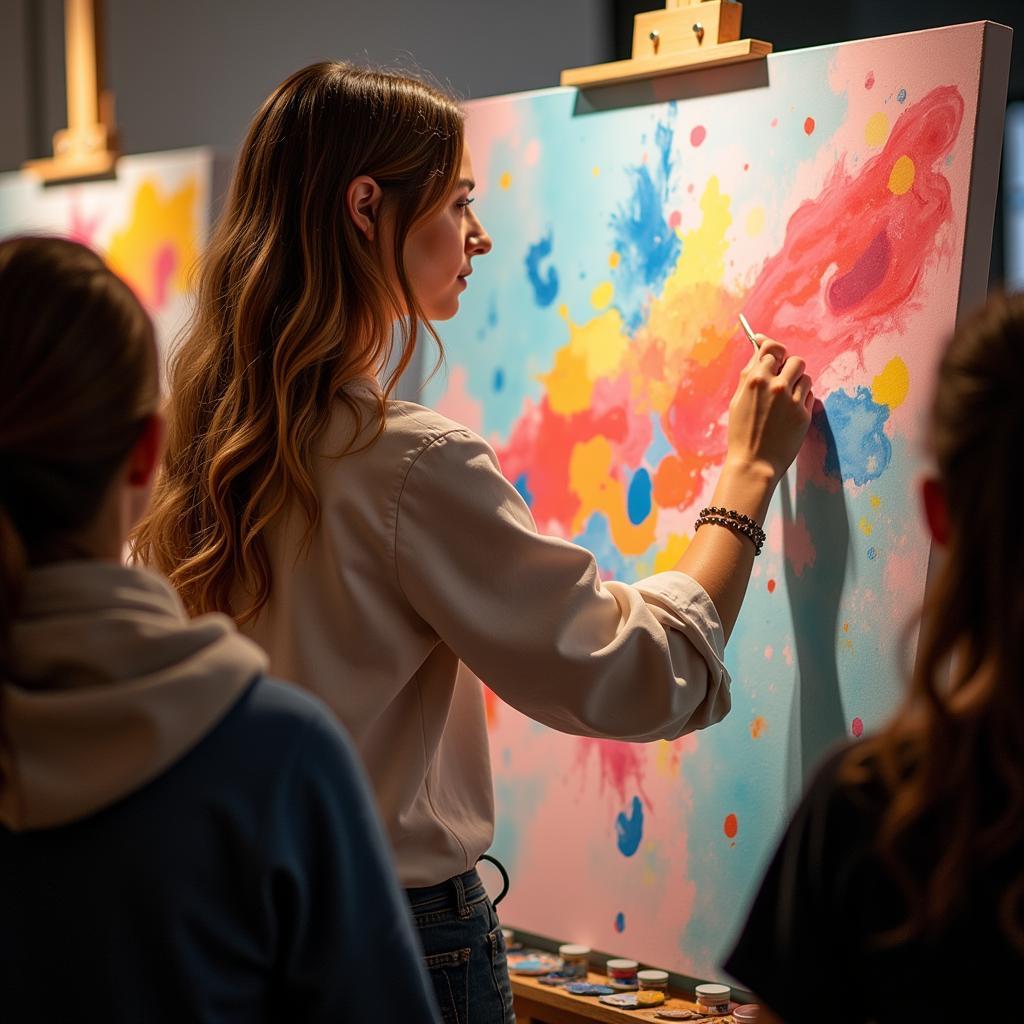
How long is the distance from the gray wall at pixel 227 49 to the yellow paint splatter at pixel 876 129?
88.7 inches

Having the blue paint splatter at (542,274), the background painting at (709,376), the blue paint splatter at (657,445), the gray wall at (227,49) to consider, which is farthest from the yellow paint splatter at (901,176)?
the gray wall at (227,49)

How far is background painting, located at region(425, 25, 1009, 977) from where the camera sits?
155 centimetres

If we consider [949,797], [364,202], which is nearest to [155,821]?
[949,797]

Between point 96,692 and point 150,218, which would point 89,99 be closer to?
point 150,218

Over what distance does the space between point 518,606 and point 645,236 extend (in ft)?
2.13

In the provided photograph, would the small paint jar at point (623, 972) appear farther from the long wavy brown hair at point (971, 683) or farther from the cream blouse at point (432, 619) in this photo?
the long wavy brown hair at point (971, 683)

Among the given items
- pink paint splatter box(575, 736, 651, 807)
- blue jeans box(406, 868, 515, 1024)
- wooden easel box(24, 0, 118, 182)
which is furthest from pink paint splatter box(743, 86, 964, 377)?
wooden easel box(24, 0, 118, 182)

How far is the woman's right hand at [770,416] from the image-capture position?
1.56 meters

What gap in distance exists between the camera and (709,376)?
1.72 metres

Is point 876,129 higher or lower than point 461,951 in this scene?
higher

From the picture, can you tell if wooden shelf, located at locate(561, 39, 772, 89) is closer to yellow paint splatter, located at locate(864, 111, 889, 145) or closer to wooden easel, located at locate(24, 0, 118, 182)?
yellow paint splatter, located at locate(864, 111, 889, 145)

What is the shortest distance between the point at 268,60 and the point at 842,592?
2.66 metres

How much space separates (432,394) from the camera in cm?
209

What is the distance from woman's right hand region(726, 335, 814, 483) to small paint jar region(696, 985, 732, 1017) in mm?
598
